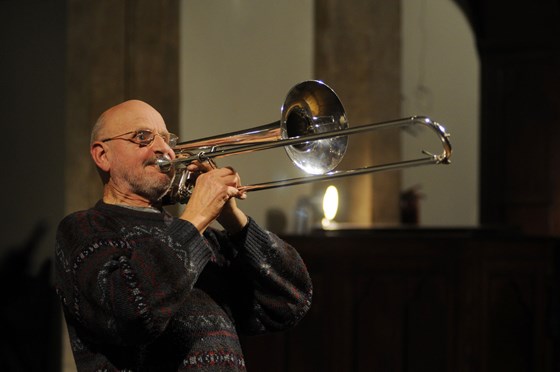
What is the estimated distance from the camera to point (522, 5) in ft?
28.5

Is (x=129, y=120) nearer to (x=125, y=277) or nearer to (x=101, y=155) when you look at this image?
(x=101, y=155)

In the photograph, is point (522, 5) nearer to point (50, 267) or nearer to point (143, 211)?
point (50, 267)

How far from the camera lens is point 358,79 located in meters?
6.20

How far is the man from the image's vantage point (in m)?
2.17

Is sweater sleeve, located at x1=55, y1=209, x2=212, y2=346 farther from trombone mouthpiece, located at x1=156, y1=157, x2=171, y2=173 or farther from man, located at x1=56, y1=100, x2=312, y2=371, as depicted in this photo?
trombone mouthpiece, located at x1=156, y1=157, x2=171, y2=173

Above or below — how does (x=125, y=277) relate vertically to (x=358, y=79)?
below

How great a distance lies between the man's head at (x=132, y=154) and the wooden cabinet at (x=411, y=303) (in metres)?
2.47

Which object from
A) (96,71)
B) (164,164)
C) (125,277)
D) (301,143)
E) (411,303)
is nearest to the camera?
(125,277)

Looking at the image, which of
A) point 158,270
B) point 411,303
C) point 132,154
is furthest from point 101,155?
point 411,303

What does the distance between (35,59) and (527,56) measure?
5.61m

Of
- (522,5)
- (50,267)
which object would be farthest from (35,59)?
(522,5)

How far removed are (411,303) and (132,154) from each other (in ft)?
8.87

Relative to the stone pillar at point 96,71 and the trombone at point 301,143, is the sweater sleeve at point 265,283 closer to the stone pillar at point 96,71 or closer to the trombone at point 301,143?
the trombone at point 301,143

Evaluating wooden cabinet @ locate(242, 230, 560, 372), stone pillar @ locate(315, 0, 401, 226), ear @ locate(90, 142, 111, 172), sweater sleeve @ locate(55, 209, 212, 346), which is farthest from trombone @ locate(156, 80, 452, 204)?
stone pillar @ locate(315, 0, 401, 226)
